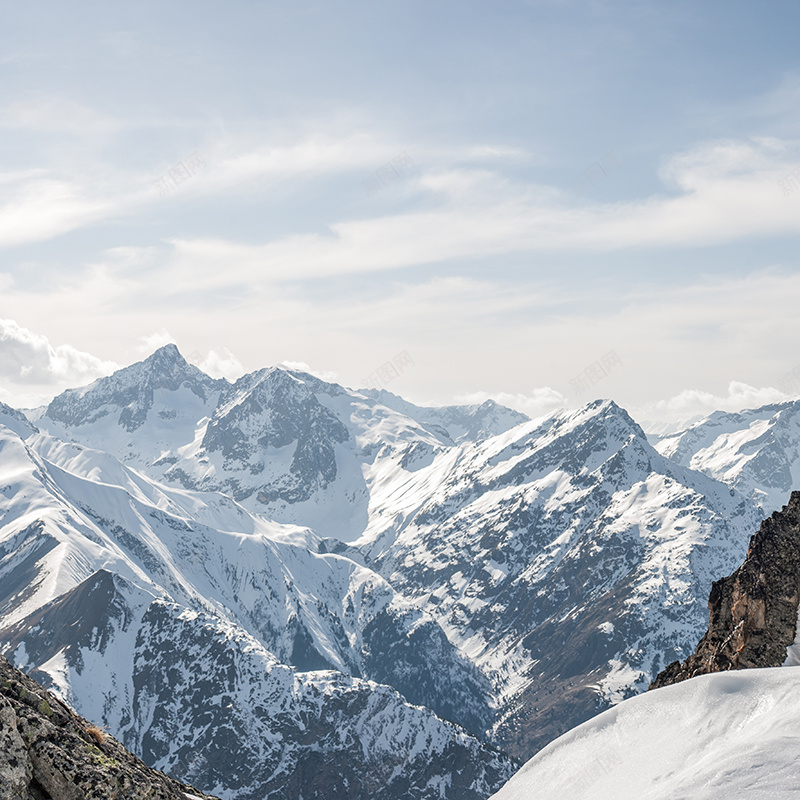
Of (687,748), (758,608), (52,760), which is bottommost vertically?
(758,608)

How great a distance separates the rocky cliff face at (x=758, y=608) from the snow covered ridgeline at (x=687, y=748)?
1583 cm

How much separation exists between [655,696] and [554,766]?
6.18m

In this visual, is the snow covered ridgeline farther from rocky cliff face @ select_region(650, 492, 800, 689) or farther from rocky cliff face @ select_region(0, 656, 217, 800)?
rocky cliff face @ select_region(0, 656, 217, 800)

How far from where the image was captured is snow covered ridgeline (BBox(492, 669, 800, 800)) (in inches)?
1148

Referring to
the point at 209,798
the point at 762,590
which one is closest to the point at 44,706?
the point at 209,798

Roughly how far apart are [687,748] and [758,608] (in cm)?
2428

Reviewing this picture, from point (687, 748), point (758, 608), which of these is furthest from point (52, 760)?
point (758, 608)

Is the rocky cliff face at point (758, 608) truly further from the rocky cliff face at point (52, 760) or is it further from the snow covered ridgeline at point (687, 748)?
the rocky cliff face at point (52, 760)

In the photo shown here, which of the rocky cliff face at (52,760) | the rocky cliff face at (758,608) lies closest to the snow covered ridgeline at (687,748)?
the rocky cliff face at (758,608)

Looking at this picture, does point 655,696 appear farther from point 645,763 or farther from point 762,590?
point 762,590

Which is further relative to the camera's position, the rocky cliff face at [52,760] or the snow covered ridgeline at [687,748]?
the snow covered ridgeline at [687,748]

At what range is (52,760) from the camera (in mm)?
24031

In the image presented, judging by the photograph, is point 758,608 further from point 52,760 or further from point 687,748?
point 52,760

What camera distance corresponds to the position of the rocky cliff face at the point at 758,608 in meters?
53.5
